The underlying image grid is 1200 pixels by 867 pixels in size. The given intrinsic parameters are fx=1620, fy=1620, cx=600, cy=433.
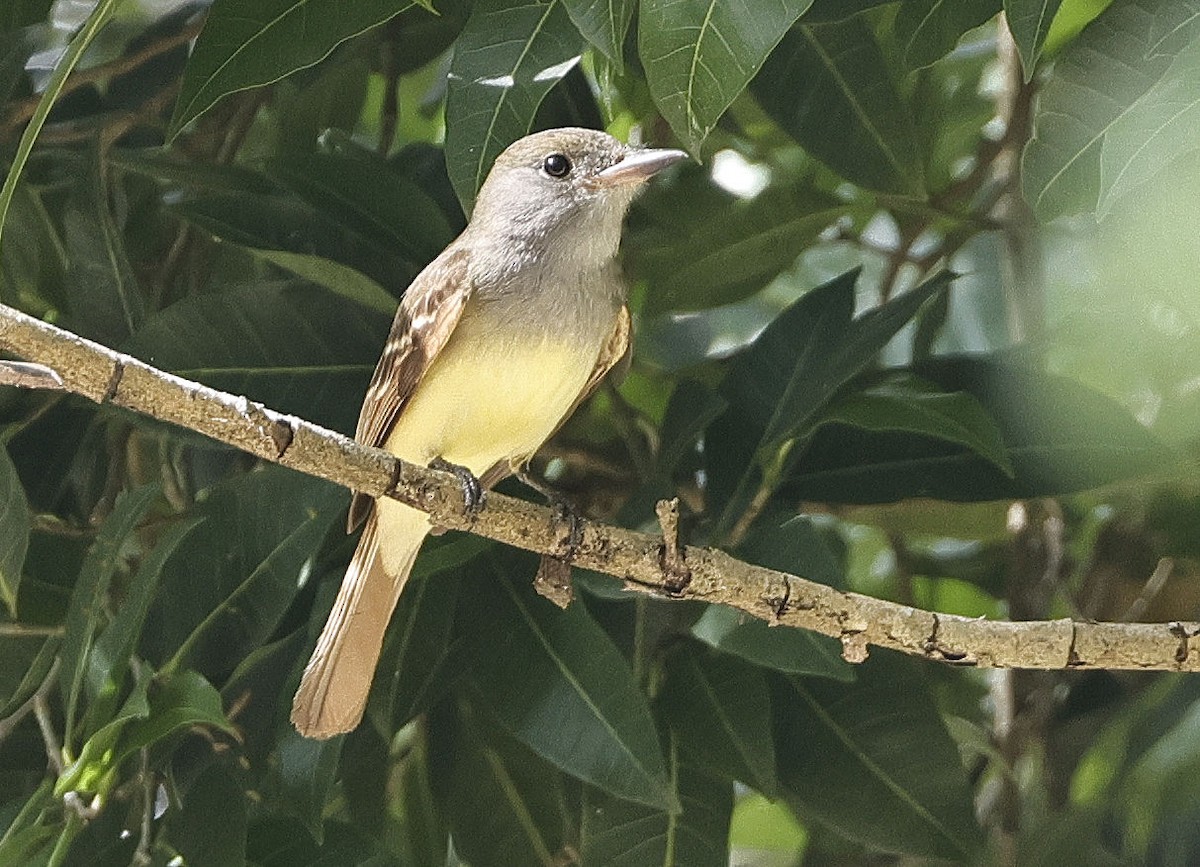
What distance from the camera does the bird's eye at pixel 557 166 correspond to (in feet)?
9.20

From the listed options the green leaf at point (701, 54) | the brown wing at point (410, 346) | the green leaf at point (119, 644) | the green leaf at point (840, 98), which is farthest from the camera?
the green leaf at point (840, 98)

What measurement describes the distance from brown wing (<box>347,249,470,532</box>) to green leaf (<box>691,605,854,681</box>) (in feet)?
1.94

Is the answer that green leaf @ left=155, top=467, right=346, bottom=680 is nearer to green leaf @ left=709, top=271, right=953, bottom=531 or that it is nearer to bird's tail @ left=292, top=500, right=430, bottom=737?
bird's tail @ left=292, top=500, right=430, bottom=737

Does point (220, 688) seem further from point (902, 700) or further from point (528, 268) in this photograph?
point (902, 700)

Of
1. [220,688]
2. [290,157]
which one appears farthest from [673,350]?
[220,688]

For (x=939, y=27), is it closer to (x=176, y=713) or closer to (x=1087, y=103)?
(x=1087, y=103)

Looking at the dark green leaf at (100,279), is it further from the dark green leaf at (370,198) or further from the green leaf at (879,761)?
the green leaf at (879,761)

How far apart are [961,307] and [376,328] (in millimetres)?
1715

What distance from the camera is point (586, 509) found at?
301 centimetres

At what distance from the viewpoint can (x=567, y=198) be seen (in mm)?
2795

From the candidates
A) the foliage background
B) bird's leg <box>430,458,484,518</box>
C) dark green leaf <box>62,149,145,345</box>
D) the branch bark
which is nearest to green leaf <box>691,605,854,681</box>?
the foliage background

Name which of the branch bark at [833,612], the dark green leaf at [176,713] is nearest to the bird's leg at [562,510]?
the branch bark at [833,612]

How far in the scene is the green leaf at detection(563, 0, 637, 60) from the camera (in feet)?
6.25

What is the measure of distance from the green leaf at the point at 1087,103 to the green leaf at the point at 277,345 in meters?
1.15
